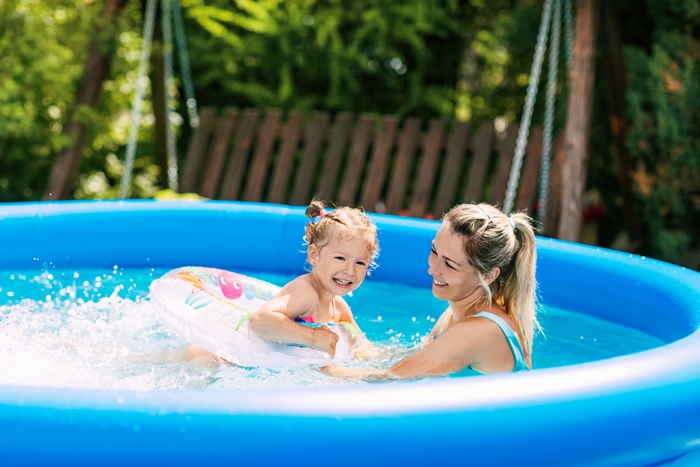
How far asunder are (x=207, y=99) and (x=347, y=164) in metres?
1.85

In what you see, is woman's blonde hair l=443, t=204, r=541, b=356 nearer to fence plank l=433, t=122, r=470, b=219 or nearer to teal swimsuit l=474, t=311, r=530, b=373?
teal swimsuit l=474, t=311, r=530, b=373

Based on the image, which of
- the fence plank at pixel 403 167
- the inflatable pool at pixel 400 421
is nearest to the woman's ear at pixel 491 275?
the inflatable pool at pixel 400 421

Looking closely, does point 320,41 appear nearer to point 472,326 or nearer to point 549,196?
point 549,196

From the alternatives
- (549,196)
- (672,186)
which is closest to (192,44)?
(549,196)

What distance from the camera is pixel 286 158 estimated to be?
6172 millimetres

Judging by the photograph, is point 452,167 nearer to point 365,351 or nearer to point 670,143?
point 670,143

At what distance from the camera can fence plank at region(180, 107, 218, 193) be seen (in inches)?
250

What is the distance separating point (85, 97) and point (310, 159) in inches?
62.7

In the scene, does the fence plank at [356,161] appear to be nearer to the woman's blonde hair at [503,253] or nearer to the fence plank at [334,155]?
the fence plank at [334,155]

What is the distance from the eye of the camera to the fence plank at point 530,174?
18.0 feet

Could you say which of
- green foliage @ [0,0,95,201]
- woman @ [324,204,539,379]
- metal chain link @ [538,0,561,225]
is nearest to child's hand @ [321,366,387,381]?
woman @ [324,204,539,379]

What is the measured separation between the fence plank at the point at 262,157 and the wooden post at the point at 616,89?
2.34 meters

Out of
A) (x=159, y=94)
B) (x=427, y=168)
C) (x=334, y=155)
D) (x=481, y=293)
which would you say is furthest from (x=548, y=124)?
(x=159, y=94)

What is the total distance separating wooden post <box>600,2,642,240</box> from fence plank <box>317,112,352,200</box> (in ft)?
5.97
